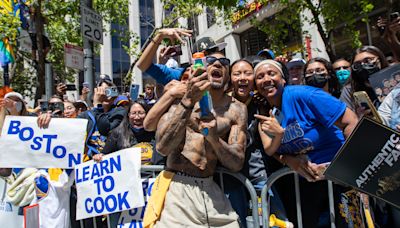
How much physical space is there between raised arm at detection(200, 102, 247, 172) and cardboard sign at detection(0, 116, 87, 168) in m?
1.91

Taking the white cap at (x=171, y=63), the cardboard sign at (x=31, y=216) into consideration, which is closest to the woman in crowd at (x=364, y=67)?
the white cap at (x=171, y=63)

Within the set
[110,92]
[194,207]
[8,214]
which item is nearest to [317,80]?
[194,207]

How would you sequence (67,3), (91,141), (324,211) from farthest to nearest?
(67,3), (91,141), (324,211)

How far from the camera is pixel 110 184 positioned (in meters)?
3.42

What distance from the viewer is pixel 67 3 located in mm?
11891

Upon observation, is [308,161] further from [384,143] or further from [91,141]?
[91,141]

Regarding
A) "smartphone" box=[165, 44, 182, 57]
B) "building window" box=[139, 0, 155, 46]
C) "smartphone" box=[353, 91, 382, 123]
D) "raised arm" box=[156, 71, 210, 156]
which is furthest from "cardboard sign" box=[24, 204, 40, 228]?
"building window" box=[139, 0, 155, 46]

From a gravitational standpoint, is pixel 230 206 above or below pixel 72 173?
below

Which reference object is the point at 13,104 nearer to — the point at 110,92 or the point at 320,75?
the point at 110,92

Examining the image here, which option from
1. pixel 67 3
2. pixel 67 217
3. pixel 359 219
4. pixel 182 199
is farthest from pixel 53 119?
pixel 67 3

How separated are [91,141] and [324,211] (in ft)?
9.77

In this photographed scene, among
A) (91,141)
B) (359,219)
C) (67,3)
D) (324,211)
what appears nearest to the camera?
(359,219)

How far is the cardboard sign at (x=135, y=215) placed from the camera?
11.2 ft

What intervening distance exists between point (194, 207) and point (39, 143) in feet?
7.05
